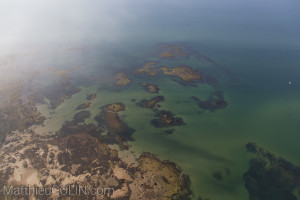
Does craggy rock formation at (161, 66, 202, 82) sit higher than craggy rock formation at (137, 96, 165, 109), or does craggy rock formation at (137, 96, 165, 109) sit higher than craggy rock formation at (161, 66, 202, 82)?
craggy rock formation at (161, 66, 202, 82)

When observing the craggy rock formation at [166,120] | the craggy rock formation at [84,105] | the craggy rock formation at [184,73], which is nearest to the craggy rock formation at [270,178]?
the craggy rock formation at [166,120]

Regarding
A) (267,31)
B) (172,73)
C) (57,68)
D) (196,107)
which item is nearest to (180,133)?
(196,107)

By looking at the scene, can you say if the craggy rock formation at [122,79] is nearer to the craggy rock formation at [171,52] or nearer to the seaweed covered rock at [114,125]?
the seaweed covered rock at [114,125]

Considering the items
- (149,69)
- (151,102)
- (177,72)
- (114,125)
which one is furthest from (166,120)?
(149,69)

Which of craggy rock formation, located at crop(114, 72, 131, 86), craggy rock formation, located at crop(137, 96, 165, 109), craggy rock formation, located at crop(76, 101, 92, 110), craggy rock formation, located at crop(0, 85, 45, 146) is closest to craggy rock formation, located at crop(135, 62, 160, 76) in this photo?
craggy rock formation, located at crop(114, 72, 131, 86)

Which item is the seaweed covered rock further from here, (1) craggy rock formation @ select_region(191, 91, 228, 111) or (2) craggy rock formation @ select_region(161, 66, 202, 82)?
(2) craggy rock formation @ select_region(161, 66, 202, 82)
